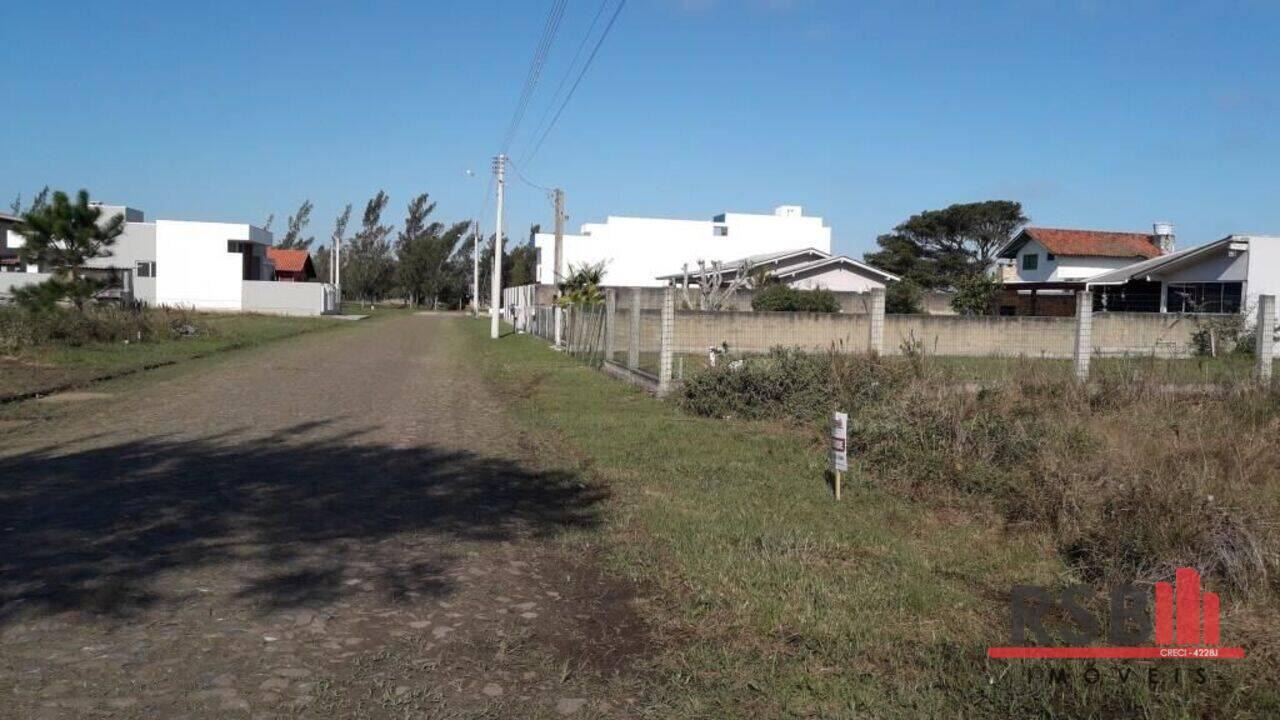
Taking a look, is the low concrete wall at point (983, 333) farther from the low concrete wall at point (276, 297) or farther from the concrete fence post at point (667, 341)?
the low concrete wall at point (276, 297)

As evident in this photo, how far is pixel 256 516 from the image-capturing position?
800 cm

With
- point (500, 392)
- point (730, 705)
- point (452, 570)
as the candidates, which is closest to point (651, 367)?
point (500, 392)

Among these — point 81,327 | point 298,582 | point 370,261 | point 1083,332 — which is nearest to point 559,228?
point 81,327

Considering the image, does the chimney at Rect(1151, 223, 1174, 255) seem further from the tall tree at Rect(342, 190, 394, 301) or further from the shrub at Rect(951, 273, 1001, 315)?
the tall tree at Rect(342, 190, 394, 301)

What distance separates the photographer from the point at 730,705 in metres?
4.61

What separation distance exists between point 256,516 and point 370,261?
10936 centimetres

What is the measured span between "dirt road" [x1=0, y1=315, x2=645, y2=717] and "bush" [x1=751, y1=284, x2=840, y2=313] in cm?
2299

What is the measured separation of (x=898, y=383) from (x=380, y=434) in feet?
20.6

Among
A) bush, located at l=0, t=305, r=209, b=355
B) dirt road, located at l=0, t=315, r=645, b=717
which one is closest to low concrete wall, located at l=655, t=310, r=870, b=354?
dirt road, located at l=0, t=315, r=645, b=717

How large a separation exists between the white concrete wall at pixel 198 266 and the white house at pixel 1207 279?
47399mm

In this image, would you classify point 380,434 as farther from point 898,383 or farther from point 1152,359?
point 1152,359

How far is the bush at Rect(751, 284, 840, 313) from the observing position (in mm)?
34312

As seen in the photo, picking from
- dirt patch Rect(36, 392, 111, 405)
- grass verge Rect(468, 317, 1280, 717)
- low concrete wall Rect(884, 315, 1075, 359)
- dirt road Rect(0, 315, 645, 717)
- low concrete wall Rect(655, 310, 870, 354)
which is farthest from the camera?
A: low concrete wall Rect(884, 315, 1075, 359)

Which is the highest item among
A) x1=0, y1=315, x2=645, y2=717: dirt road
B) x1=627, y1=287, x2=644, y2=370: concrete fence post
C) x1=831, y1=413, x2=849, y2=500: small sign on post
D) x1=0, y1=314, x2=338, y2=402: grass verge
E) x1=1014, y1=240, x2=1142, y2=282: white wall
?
x1=1014, y1=240, x2=1142, y2=282: white wall
